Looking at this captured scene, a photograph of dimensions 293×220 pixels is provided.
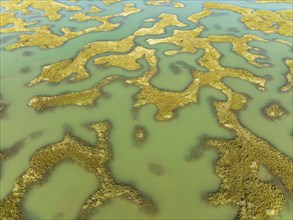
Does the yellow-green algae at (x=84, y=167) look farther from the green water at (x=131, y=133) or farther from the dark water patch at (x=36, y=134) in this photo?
the dark water patch at (x=36, y=134)

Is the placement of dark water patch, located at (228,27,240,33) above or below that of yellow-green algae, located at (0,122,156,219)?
below

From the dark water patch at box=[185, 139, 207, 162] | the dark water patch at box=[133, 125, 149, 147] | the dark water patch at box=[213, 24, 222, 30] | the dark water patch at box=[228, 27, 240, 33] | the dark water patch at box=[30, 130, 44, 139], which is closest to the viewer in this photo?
the dark water patch at box=[185, 139, 207, 162]

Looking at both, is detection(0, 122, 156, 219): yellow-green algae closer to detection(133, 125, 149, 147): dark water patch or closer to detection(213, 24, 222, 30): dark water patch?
detection(133, 125, 149, 147): dark water patch

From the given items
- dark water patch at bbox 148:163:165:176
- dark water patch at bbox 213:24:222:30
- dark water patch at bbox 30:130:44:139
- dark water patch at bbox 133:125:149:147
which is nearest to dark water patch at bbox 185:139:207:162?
dark water patch at bbox 148:163:165:176

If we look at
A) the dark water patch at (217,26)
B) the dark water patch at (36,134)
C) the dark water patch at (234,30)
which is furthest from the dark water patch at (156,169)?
the dark water patch at (217,26)

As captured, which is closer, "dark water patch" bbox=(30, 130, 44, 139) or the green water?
the green water

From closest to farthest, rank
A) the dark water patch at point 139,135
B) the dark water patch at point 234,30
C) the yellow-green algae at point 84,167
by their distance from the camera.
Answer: the yellow-green algae at point 84,167
the dark water patch at point 139,135
the dark water patch at point 234,30

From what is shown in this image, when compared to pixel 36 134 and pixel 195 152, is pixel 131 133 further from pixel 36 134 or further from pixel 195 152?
pixel 36 134

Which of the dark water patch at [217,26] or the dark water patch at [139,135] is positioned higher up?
the dark water patch at [139,135]
